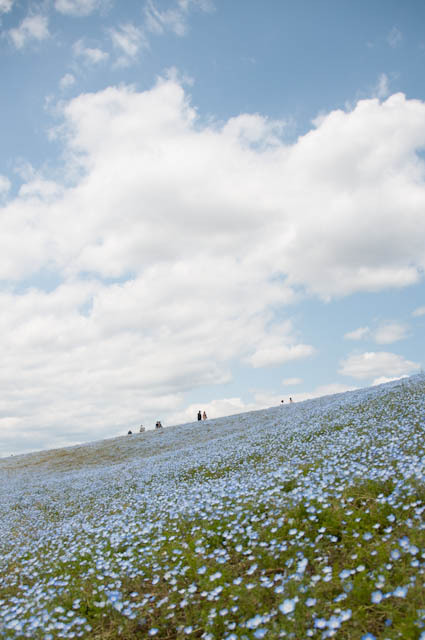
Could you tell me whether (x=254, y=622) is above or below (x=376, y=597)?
below

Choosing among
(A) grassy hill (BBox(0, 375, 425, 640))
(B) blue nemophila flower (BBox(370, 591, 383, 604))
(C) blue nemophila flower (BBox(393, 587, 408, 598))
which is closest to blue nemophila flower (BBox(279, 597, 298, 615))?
(A) grassy hill (BBox(0, 375, 425, 640))

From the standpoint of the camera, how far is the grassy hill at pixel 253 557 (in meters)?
5.39

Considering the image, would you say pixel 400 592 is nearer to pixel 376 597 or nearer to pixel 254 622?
pixel 376 597

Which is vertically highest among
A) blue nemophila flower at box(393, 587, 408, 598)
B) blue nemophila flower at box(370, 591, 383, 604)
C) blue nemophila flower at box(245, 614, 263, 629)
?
blue nemophila flower at box(393, 587, 408, 598)

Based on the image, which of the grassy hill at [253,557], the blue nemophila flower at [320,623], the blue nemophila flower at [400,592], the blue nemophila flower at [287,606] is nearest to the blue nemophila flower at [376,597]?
the grassy hill at [253,557]

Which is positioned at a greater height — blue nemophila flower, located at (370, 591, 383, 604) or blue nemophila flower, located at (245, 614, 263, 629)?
blue nemophila flower, located at (370, 591, 383, 604)

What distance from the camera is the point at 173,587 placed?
6988 millimetres

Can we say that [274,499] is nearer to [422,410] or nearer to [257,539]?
[257,539]

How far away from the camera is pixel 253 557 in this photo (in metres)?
6.85

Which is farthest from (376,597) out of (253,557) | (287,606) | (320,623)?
(253,557)

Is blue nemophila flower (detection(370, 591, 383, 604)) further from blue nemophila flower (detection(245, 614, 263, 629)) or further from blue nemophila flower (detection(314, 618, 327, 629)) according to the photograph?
blue nemophila flower (detection(245, 614, 263, 629))

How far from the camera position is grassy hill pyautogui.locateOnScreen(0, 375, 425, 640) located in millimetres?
5395

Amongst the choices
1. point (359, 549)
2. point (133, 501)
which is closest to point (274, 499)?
point (359, 549)

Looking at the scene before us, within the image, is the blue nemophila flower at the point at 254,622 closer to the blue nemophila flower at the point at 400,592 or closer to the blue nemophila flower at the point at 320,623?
the blue nemophila flower at the point at 320,623
